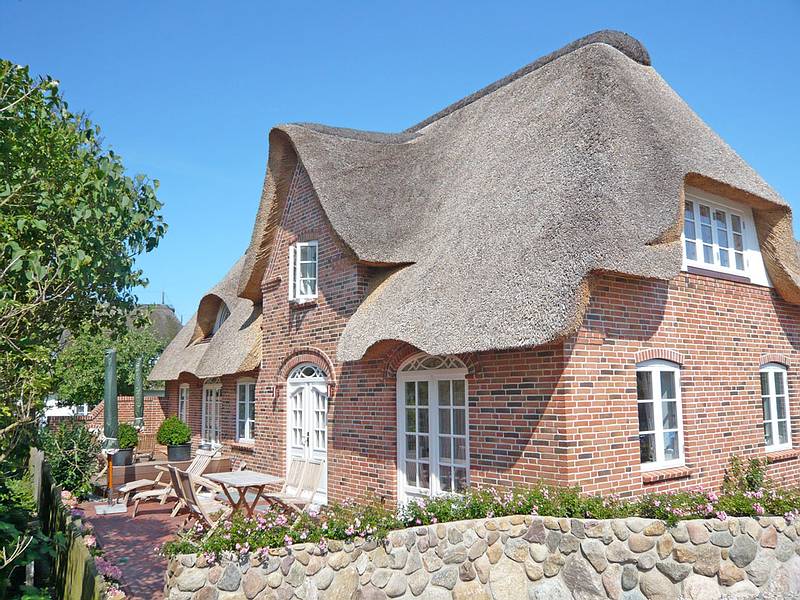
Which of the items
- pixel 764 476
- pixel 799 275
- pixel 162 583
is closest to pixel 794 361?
pixel 799 275

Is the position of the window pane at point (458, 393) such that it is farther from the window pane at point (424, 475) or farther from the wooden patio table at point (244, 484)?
the wooden patio table at point (244, 484)

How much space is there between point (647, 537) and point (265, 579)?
396cm

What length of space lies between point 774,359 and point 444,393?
5743 millimetres

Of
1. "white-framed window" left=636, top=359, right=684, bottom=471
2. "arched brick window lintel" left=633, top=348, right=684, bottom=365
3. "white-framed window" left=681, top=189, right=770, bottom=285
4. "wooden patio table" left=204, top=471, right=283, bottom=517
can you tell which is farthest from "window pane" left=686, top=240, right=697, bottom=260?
"wooden patio table" left=204, top=471, right=283, bottom=517

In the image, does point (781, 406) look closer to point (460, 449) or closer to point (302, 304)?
point (460, 449)

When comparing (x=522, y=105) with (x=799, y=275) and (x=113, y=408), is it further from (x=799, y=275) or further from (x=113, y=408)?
(x=113, y=408)

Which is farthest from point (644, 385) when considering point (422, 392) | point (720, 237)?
point (720, 237)

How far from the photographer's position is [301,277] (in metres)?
12.5

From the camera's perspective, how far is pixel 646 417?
872 centimetres

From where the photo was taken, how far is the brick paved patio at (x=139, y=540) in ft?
24.4

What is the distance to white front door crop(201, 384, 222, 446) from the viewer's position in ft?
58.3

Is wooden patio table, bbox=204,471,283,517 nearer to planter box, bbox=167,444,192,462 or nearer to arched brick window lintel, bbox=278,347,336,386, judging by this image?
arched brick window lintel, bbox=278,347,336,386

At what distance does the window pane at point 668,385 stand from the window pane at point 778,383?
126 inches

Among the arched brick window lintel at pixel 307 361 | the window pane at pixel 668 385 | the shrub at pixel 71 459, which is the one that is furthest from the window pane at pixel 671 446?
the shrub at pixel 71 459
